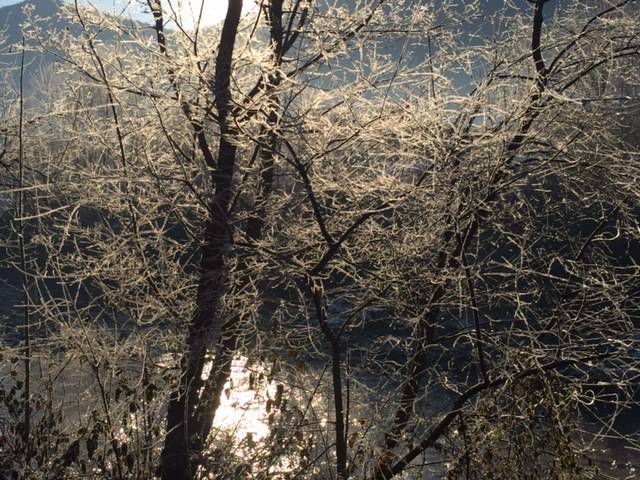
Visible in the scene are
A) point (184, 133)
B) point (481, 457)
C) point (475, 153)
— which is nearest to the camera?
point (481, 457)

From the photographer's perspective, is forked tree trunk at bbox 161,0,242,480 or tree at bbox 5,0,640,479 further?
forked tree trunk at bbox 161,0,242,480

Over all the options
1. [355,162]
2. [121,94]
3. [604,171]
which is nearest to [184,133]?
[121,94]

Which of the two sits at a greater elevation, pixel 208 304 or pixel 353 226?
pixel 353 226

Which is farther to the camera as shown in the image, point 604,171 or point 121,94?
point 121,94

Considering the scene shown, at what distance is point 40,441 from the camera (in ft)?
14.6

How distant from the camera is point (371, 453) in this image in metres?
4.33

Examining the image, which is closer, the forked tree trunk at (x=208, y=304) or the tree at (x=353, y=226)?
the tree at (x=353, y=226)

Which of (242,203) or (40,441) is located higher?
(242,203)

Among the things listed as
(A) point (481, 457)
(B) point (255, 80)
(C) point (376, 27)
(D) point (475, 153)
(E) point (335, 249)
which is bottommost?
(A) point (481, 457)

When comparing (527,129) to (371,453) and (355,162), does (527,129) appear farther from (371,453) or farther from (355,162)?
(371,453)

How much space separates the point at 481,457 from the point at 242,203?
232 centimetres

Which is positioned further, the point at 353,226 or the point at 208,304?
the point at 208,304

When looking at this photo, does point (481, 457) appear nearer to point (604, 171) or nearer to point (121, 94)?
point (604, 171)

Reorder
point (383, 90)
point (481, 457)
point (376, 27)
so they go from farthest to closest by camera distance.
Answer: point (376, 27) → point (383, 90) → point (481, 457)
